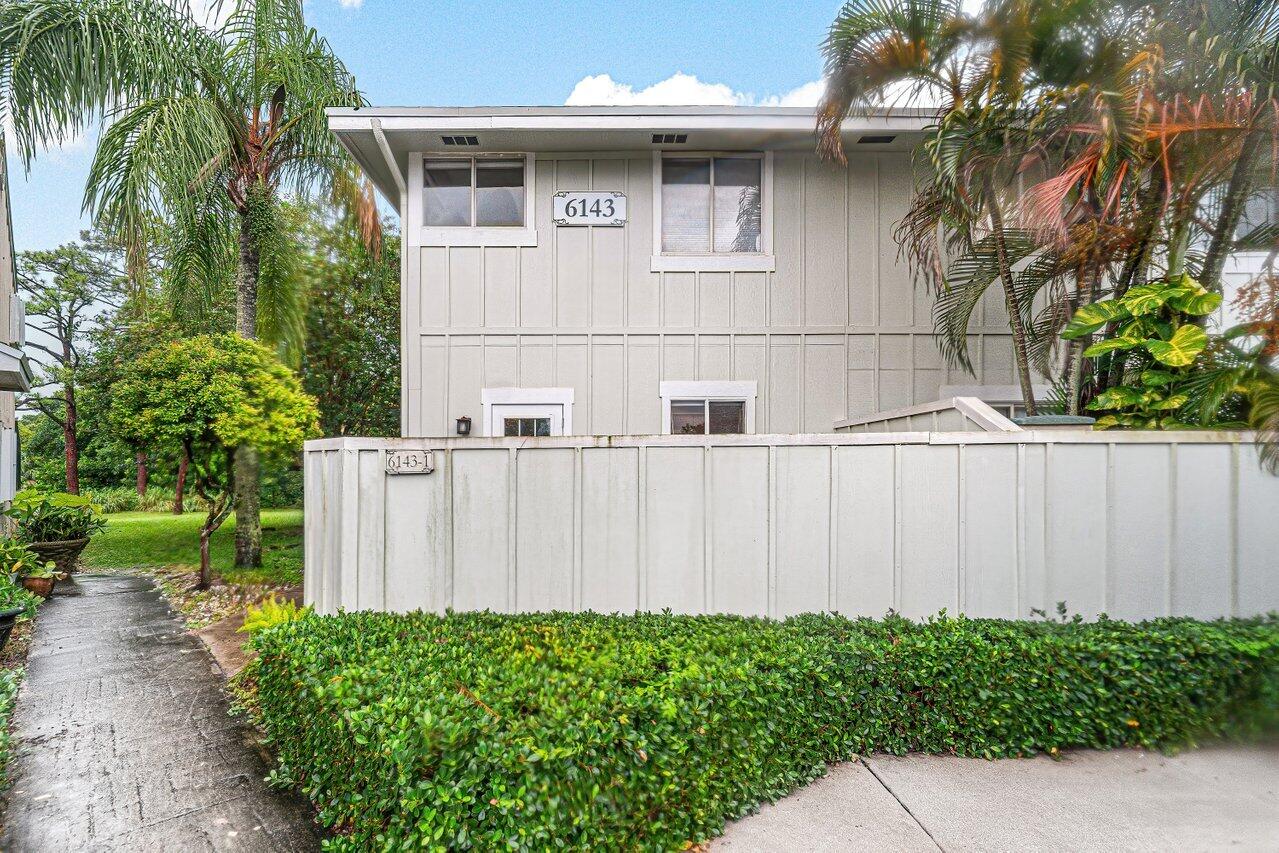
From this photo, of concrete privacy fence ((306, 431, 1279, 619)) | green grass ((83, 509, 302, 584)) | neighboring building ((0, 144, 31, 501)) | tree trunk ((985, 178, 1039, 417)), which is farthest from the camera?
neighboring building ((0, 144, 31, 501))

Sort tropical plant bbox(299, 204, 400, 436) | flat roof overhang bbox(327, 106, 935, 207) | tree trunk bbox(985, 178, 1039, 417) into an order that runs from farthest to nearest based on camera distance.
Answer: tropical plant bbox(299, 204, 400, 436)
flat roof overhang bbox(327, 106, 935, 207)
tree trunk bbox(985, 178, 1039, 417)

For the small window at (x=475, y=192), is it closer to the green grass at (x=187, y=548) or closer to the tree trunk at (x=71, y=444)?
the green grass at (x=187, y=548)

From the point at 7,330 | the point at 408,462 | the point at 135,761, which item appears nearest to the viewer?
the point at 135,761

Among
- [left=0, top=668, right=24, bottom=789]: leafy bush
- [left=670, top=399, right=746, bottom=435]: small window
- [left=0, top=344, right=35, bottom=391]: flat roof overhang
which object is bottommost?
[left=0, top=668, right=24, bottom=789]: leafy bush

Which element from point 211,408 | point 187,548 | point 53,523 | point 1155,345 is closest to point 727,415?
point 1155,345

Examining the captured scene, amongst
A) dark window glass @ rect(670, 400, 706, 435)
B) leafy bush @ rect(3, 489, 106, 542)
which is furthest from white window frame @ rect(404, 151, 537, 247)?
leafy bush @ rect(3, 489, 106, 542)

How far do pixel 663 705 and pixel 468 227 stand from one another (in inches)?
220

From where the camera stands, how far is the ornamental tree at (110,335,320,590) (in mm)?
7184

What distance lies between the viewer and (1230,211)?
4.35 meters

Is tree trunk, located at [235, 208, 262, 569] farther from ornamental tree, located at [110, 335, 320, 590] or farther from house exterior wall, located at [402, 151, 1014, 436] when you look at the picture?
house exterior wall, located at [402, 151, 1014, 436]

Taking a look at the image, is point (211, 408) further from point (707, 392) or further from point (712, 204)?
point (712, 204)

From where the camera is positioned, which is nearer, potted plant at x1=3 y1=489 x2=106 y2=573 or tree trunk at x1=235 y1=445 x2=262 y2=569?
potted plant at x1=3 y1=489 x2=106 y2=573

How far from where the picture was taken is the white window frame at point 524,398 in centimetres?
649

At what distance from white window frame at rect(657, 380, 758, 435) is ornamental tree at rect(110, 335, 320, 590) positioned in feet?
16.4
